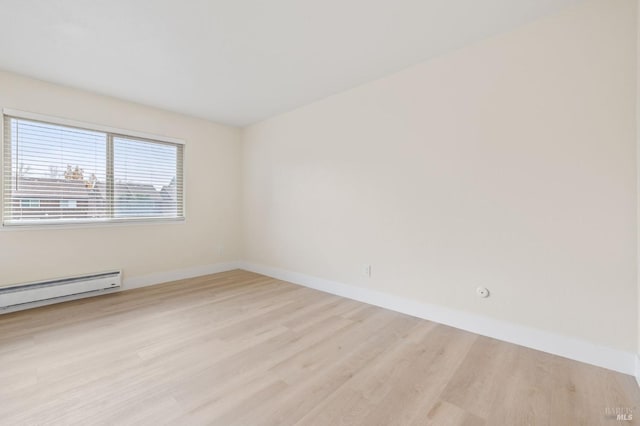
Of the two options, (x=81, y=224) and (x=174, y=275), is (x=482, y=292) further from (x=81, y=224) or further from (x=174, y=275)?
(x=81, y=224)

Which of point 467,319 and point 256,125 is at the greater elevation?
point 256,125

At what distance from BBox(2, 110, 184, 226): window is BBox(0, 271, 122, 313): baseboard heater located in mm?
643

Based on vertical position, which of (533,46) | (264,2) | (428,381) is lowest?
(428,381)

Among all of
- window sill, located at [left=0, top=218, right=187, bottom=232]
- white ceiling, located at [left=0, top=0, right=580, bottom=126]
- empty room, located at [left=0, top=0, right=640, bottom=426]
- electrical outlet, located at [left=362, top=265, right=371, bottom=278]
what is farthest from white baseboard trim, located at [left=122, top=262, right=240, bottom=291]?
electrical outlet, located at [left=362, top=265, right=371, bottom=278]

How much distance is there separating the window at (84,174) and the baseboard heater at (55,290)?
0.64 meters

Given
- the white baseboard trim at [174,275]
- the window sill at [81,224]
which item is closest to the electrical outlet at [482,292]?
the white baseboard trim at [174,275]

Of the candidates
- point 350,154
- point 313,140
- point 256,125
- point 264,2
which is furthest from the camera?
point 256,125

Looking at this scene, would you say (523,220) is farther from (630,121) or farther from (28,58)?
(28,58)

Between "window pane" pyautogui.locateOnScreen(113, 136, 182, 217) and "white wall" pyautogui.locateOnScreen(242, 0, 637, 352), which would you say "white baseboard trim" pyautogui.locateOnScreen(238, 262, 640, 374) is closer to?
"white wall" pyautogui.locateOnScreen(242, 0, 637, 352)

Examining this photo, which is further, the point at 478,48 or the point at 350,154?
the point at 350,154

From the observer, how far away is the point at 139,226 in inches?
141

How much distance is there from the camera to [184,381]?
165 centimetres

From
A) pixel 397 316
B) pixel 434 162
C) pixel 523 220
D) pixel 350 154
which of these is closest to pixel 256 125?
pixel 350 154

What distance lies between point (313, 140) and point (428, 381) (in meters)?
2.86
